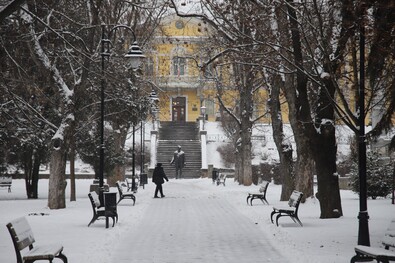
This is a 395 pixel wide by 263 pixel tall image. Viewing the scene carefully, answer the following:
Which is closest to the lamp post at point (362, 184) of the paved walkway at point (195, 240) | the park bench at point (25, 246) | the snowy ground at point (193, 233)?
the snowy ground at point (193, 233)

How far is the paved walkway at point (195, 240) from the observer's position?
10.1 meters

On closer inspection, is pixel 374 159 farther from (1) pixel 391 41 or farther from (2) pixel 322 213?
(1) pixel 391 41

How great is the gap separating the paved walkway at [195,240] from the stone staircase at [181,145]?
27599 mm

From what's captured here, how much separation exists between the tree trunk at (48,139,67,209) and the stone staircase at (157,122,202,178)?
2621 cm

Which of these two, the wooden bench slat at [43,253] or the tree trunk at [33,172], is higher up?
the tree trunk at [33,172]

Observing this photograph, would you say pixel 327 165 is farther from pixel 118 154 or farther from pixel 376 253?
pixel 118 154

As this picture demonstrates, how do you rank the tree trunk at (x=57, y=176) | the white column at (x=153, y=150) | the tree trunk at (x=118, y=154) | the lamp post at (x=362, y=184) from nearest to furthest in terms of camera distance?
1. the lamp post at (x=362, y=184)
2. the tree trunk at (x=57, y=176)
3. the tree trunk at (x=118, y=154)
4. the white column at (x=153, y=150)

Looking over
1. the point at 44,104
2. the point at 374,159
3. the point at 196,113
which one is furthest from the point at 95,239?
the point at 196,113

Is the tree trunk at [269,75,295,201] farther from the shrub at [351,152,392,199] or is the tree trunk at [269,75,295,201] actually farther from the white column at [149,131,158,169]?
the white column at [149,131,158,169]

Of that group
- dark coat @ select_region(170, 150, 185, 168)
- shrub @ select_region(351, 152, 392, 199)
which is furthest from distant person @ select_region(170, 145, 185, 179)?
shrub @ select_region(351, 152, 392, 199)

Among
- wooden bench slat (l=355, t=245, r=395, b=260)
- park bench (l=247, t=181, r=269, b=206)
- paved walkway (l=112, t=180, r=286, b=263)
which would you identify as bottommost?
paved walkway (l=112, t=180, r=286, b=263)

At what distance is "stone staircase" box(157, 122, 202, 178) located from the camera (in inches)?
1861

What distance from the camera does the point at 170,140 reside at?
54.6m

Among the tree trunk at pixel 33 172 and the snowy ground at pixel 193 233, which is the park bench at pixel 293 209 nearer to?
the snowy ground at pixel 193 233
